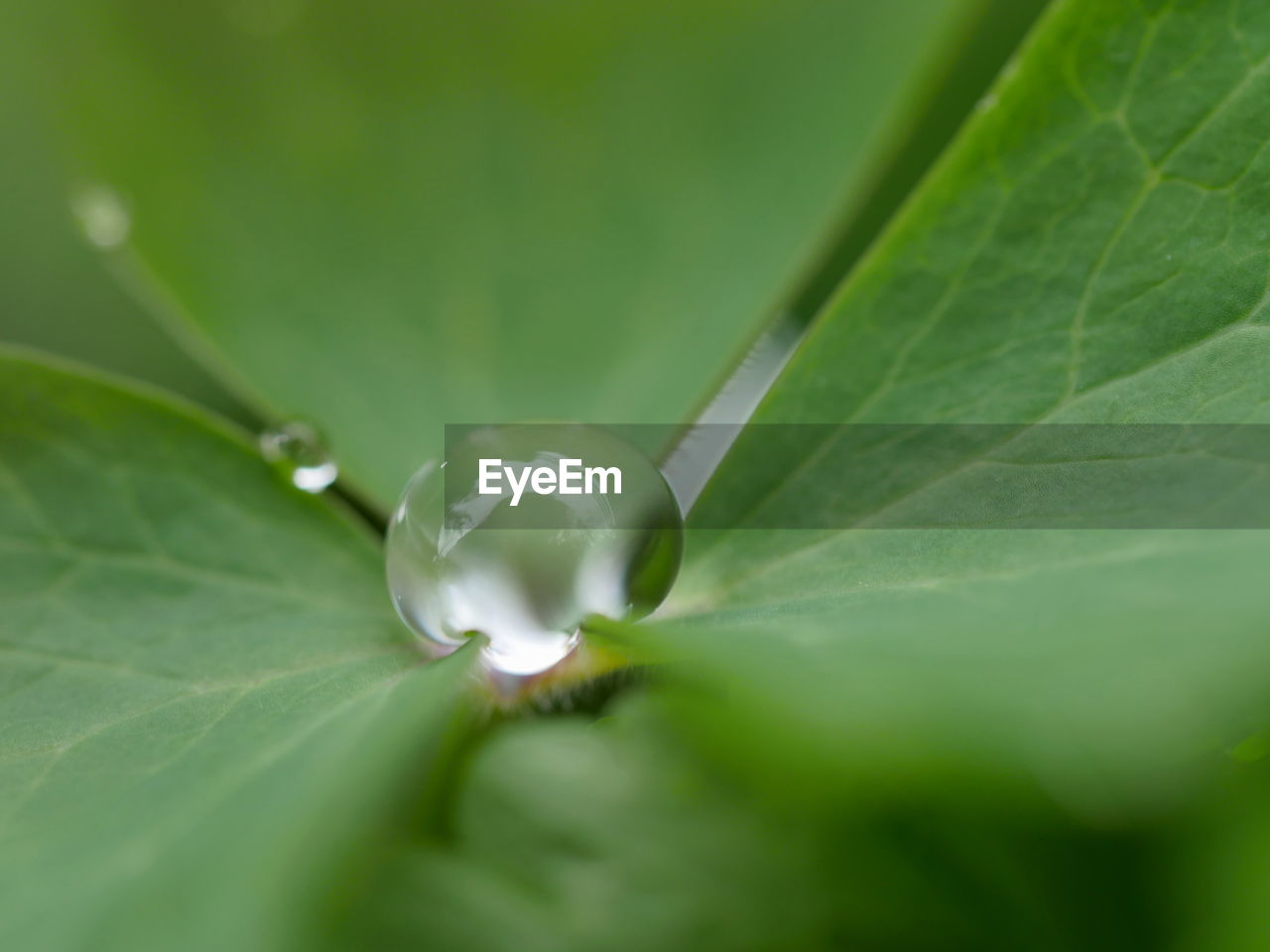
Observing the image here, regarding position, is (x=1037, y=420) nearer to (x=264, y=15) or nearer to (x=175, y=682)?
(x=175, y=682)

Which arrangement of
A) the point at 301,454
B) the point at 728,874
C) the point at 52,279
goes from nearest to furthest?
the point at 728,874 < the point at 301,454 < the point at 52,279

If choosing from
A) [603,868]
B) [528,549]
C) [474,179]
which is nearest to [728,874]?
[603,868]

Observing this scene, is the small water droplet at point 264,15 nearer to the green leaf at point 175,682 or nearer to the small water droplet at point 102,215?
the small water droplet at point 102,215

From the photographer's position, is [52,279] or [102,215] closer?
[102,215]

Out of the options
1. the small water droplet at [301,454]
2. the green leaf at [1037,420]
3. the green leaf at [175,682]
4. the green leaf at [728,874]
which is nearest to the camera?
the green leaf at [1037,420]

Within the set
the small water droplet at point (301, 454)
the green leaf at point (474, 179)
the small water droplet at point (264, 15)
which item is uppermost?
the small water droplet at point (264, 15)

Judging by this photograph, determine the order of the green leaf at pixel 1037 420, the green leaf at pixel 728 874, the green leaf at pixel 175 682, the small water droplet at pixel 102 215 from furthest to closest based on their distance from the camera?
the small water droplet at pixel 102 215
the green leaf at pixel 728 874
the green leaf at pixel 175 682
the green leaf at pixel 1037 420

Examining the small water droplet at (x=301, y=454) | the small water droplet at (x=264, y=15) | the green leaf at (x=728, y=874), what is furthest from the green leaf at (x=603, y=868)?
the small water droplet at (x=264, y=15)
